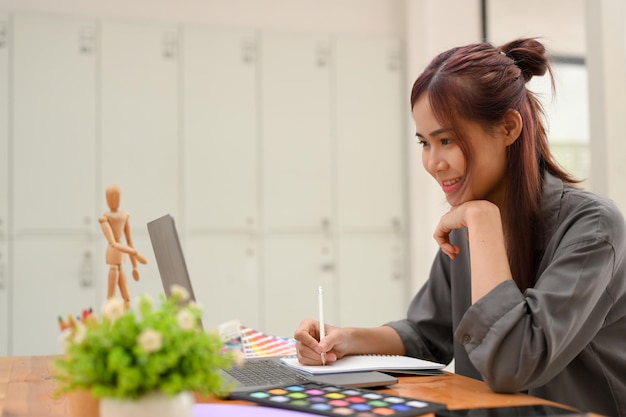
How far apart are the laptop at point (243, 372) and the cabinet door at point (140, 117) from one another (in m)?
2.75

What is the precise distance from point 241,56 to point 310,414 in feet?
11.5

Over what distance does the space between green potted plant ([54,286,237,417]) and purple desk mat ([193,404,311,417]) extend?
0.24 meters

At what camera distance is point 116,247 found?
67.6 inches

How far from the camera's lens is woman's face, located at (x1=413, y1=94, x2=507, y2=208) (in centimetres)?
135

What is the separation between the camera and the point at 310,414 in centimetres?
95

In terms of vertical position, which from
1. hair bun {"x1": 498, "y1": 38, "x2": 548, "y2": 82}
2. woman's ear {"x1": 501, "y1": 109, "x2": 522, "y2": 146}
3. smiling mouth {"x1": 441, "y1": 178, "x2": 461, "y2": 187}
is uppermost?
hair bun {"x1": 498, "y1": 38, "x2": 548, "y2": 82}

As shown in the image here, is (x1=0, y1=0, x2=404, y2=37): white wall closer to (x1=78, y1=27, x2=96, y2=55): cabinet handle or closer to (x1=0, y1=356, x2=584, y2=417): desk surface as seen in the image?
(x1=78, y1=27, x2=96, y2=55): cabinet handle

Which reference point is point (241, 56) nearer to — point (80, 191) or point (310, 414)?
point (80, 191)

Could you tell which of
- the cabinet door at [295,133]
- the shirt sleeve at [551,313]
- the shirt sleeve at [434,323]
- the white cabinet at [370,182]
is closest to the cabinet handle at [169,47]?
the cabinet door at [295,133]

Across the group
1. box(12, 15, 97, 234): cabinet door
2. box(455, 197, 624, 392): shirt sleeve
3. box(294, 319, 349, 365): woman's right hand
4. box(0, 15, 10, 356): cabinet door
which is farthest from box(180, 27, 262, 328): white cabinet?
box(455, 197, 624, 392): shirt sleeve

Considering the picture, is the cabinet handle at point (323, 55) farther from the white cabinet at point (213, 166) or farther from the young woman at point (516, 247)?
the young woman at point (516, 247)

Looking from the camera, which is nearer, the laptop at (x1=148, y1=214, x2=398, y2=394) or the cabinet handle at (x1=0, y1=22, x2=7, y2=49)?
the laptop at (x1=148, y1=214, x2=398, y2=394)

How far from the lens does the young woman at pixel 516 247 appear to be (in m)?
1.16

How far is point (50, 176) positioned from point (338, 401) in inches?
128
